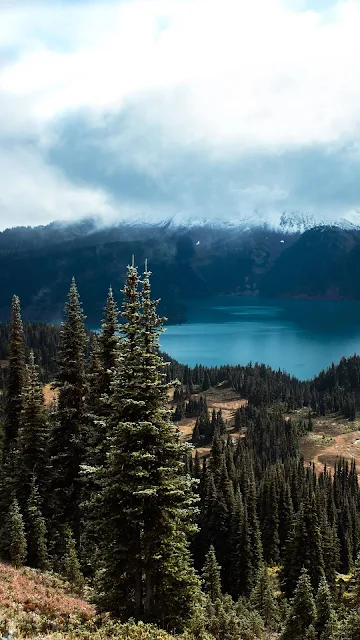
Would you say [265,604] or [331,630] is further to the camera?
[265,604]

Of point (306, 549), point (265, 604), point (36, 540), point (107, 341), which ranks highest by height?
point (107, 341)

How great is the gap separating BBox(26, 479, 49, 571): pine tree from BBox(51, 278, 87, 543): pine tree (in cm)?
258

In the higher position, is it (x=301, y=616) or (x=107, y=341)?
(x=107, y=341)

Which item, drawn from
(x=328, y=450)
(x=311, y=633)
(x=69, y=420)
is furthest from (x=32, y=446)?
(x=328, y=450)

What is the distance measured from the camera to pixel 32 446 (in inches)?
1533

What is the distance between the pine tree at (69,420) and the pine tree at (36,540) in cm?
258

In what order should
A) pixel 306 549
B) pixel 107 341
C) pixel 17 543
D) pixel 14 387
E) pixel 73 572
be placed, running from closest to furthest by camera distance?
pixel 73 572 < pixel 17 543 < pixel 107 341 < pixel 14 387 < pixel 306 549

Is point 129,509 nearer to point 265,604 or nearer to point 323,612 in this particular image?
point 323,612

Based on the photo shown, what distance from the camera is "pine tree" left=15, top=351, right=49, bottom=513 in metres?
38.2

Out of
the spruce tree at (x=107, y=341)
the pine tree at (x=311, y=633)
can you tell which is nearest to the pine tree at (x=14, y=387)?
the spruce tree at (x=107, y=341)

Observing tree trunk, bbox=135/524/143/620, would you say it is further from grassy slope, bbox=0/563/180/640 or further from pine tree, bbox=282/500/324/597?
pine tree, bbox=282/500/324/597

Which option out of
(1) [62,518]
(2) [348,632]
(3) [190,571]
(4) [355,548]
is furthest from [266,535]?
(3) [190,571]

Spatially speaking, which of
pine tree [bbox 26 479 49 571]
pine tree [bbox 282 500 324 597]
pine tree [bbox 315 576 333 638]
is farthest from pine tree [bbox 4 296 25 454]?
pine tree [bbox 282 500 324 597]

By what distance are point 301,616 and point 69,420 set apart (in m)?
26.7
